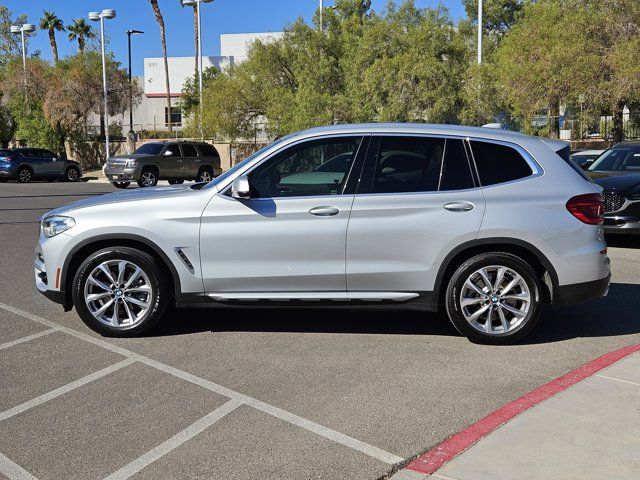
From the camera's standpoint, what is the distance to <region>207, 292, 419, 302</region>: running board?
20.4 feet

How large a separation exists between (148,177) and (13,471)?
24.1m

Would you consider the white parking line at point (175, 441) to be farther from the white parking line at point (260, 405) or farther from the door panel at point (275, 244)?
the door panel at point (275, 244)

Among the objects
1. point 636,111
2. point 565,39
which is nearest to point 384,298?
point 565,39

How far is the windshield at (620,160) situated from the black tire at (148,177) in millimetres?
17732

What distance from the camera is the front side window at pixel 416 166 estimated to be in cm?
627

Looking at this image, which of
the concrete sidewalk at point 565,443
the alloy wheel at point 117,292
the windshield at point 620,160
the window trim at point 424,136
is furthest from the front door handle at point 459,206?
the windshield at point 620,160

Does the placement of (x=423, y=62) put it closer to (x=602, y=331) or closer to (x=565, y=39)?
(x=565, y=39)

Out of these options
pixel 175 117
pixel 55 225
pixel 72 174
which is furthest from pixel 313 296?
pixel 175 117

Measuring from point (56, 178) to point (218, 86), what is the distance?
853 centimetres

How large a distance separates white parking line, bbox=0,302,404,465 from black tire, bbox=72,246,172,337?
6.7 inches

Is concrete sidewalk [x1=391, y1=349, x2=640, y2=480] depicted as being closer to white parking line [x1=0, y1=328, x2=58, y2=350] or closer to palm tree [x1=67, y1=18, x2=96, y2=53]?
white parking line [x1=0, y1=328, x2=58, y2=350]

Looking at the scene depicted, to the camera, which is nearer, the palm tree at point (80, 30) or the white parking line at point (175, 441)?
the white parking line at point (175, 441)

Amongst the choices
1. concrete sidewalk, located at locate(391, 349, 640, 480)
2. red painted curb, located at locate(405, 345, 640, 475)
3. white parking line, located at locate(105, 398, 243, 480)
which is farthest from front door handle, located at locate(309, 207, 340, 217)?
concrete sidewalk, located at locate(391, 349, 640, 480)

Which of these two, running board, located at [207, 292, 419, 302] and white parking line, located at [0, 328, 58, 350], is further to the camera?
white parking line, located at [0, 328, 58, 350]
